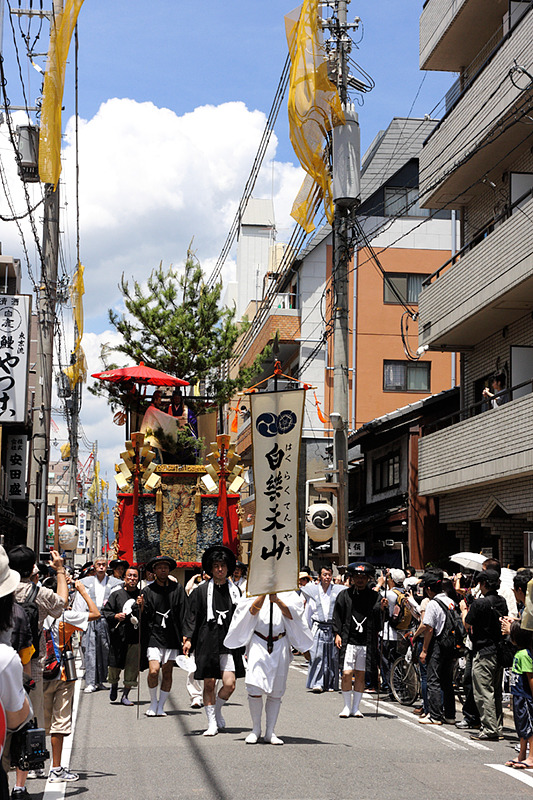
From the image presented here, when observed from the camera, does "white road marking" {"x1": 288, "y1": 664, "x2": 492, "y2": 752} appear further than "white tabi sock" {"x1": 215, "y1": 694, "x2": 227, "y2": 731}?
No

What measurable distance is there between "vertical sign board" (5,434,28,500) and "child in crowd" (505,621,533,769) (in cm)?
2158

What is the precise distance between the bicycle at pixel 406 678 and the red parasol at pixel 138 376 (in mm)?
6937

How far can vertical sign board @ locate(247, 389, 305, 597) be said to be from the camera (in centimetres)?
1070

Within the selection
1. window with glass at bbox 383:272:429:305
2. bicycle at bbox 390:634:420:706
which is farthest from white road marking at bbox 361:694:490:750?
window with glass at bbox 383:272:429:305

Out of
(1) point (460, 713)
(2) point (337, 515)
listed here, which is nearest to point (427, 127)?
(2) point (337, 515)

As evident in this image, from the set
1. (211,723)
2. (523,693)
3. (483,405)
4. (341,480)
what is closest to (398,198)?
(483,405)

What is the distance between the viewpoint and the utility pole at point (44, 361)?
56.0 feet

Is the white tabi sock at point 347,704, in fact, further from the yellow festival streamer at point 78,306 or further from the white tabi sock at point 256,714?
the yellow festival streamer at point 78,306

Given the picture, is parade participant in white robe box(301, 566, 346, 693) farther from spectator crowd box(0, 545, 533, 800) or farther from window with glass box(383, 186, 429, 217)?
window with glass box(383, 186, 429, 217)

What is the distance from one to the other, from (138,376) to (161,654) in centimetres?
690

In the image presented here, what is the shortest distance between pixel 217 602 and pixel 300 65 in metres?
12.6

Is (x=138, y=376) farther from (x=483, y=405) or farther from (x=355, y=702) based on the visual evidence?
(x=483, y=405)

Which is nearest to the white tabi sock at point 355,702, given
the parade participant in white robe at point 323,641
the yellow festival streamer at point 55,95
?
the parade participant in white robe at point 323,641

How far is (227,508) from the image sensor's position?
55.7 ft
